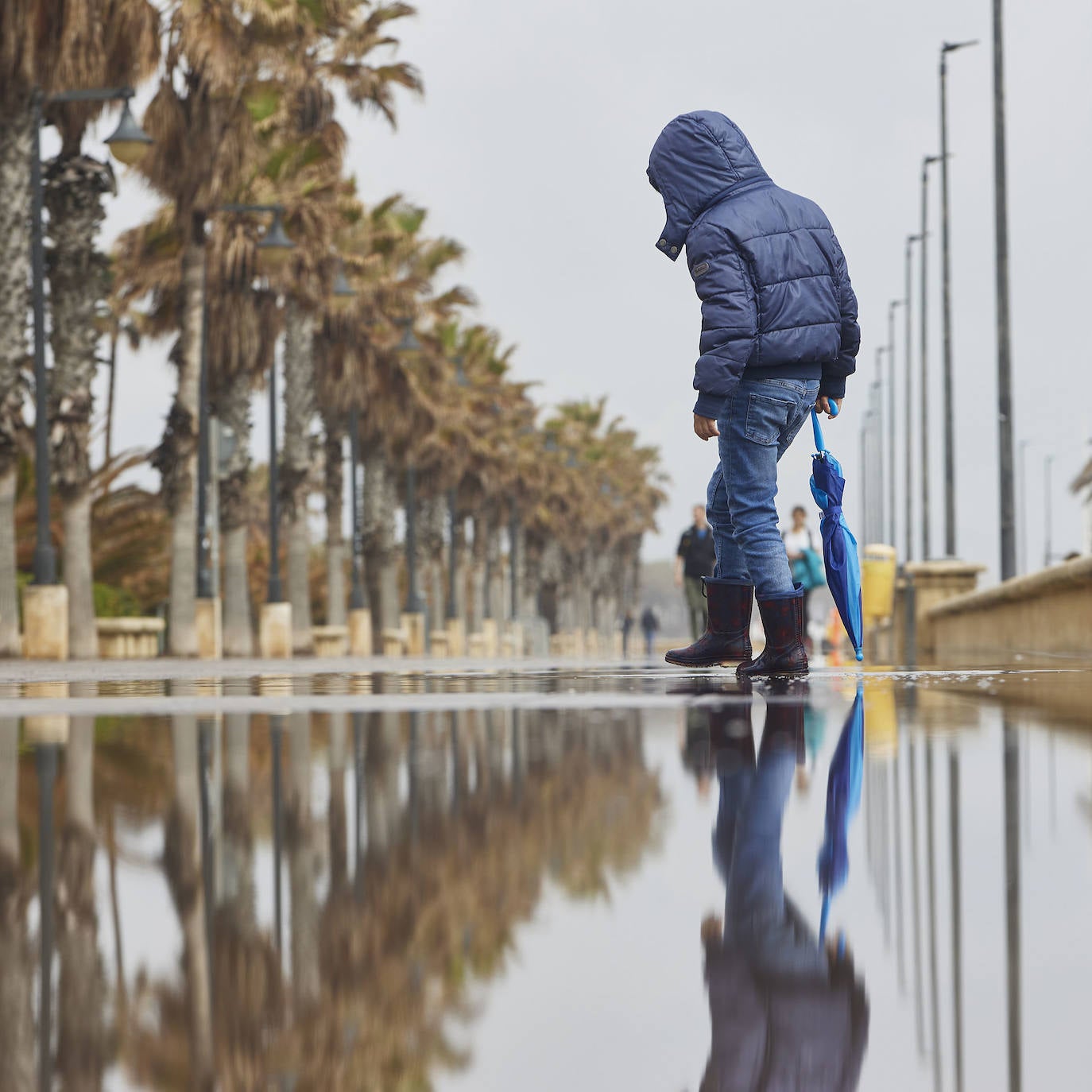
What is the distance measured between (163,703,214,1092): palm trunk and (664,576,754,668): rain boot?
430 centimetres

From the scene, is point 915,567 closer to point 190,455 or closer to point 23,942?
point 190,455

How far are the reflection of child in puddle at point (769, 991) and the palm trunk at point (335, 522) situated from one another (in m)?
38.9

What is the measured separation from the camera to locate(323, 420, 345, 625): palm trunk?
1650 inches

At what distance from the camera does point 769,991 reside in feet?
6.34

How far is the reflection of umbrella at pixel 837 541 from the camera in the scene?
7.48 metres

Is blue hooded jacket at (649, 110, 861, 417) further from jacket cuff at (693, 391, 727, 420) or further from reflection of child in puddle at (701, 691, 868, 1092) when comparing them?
reflection of child in puddle at (701, 691, 868, 1092)

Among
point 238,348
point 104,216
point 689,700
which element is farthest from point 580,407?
point 689,700

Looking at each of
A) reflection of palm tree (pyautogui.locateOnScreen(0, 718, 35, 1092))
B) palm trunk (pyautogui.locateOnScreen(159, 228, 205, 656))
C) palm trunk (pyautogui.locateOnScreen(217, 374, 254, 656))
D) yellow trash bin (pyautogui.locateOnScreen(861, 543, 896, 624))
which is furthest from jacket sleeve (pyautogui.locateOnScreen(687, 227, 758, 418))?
palm trunk (pyautogui.locateOnScreen(217, 374, 254, 656))

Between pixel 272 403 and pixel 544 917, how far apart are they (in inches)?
1273

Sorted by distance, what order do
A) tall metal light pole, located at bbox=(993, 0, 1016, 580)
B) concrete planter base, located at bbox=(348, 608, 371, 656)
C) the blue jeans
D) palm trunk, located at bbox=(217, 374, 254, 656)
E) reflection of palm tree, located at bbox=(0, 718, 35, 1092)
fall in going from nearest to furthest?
reflection of palm tree, located at bbox=(0, 718, 35, 1092)
the blue jeans
tall metal light pole, located at bbox=(993, 0, 1016, 580)
palm trunk, located at bbox=(217, 374, 254, 656)
concrete planter base, located at bbox=(348, 608, 371, 656)

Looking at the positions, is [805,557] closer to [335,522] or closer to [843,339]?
[843,339]

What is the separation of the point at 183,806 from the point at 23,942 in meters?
1.08

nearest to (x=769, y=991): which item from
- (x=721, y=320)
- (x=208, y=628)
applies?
(x=721, y=320)

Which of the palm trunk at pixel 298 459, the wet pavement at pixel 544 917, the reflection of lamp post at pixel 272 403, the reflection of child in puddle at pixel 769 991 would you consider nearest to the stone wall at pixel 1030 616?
the wet pavement at pixel 544 917
